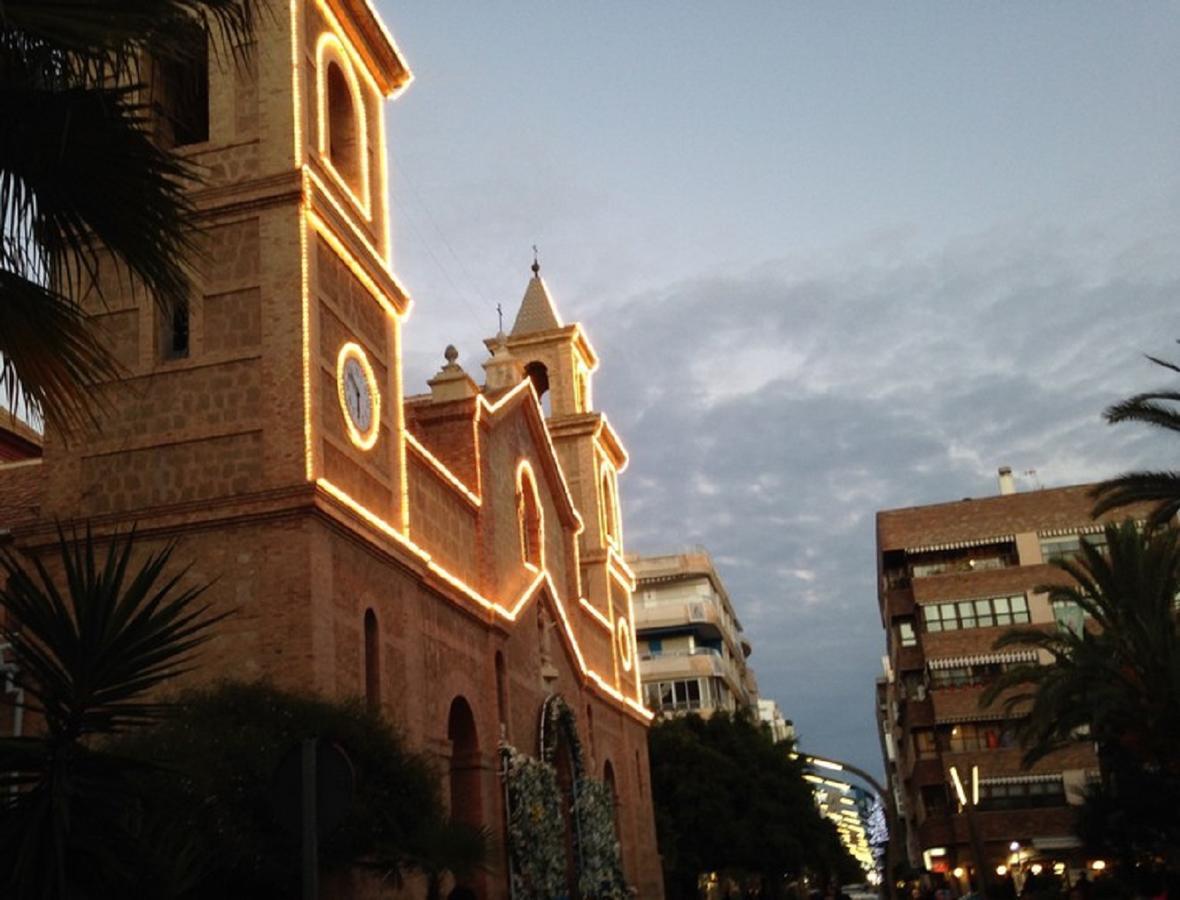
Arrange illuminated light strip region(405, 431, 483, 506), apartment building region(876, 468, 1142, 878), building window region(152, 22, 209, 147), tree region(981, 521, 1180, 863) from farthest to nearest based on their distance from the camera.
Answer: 1. apartment building region(876, 468, 1142, 878)
2. tree region(981, 521, 1180, 863)
3. illuminated light strip region(405, 431, 483, 506)
4. building window region(152, 22, 209, 147)

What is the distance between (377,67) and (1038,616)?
43.1 metres

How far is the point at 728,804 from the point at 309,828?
42353 mm

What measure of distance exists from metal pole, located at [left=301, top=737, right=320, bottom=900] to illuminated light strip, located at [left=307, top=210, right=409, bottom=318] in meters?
14.1

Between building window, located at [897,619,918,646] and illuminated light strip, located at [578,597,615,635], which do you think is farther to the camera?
building window, located at [897,619,918,646]

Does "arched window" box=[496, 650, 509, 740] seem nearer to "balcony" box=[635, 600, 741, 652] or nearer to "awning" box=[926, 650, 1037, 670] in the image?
"awning" box=[926, 650, 1037, 670]

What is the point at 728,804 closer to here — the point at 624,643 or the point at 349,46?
the point at 624,643

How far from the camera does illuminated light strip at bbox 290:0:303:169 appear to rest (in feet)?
68.0

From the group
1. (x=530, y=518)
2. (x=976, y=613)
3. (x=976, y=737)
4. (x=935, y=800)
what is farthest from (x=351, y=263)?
(x=935, y=800)

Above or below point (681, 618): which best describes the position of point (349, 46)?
above

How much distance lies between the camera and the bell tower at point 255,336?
63.8ft

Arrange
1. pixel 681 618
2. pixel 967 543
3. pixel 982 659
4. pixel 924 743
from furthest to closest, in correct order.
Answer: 1. pixel 681 618
2. pixel 967 543
3. pixel 924 743
4. pixel 982 659

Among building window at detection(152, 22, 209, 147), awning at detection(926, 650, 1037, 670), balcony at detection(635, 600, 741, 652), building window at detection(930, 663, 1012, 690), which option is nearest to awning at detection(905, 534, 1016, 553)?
awning at detection(926, 650, 1037, 670)

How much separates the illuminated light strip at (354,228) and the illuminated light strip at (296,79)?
1.27 feet

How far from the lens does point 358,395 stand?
850 inches
